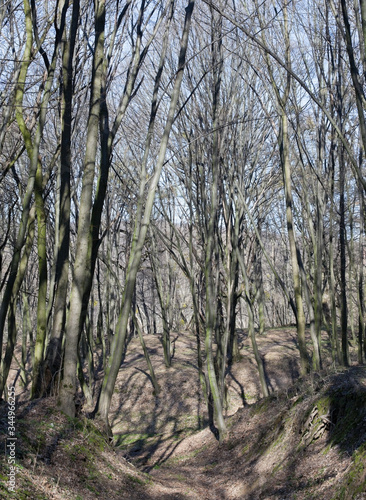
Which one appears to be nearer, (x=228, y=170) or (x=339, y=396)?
(x=339, y=396)

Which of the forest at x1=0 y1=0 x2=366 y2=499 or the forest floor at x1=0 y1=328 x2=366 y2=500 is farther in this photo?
the forest at x1=0 y1=0 x2=366 y2=499

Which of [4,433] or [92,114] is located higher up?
[92,114]

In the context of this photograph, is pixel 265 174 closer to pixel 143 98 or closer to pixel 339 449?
pixel 143 98

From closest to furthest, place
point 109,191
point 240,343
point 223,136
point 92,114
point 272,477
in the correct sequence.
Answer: point 272,477, point 92,114, point 223,136, point 109,191, point 240,343

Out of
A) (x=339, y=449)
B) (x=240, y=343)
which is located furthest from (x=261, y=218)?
(x=339, y=449)

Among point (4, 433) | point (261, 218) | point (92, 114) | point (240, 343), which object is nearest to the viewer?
point (4, 433)

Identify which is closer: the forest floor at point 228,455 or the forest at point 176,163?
the forest floor at point 228,455

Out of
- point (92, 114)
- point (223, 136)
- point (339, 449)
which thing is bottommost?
point (339, 449)

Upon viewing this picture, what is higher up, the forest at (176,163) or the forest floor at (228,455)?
the forest at (176,163)

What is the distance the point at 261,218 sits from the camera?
18.0 m

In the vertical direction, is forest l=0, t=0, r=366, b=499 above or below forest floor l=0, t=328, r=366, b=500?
above

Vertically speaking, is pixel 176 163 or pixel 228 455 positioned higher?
pixel 176 163

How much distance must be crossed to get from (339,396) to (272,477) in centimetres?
136

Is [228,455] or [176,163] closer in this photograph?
[228,455]
